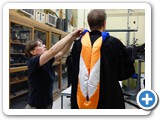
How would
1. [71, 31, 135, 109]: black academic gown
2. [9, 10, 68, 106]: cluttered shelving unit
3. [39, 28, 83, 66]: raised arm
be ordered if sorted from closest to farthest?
[71, 31, 135, 109]: black academic gown, [39, 28, 83, 66]: raised arm, [9, 10, 68, 106]: cluttered shelving unit

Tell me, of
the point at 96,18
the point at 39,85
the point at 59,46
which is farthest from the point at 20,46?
the point at 96,18

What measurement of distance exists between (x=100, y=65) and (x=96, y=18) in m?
0.25

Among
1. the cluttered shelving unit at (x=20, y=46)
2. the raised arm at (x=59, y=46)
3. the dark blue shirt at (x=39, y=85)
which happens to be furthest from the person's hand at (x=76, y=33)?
the cluttered shelving unit at (x=20, y=46)

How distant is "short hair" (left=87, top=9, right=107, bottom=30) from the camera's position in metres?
0.99

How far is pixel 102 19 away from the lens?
99 cm

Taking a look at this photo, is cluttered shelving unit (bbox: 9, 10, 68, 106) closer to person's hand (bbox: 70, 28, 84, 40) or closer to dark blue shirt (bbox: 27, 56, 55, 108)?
dark blue shirt (bbox: 27, 56, 55, 108)

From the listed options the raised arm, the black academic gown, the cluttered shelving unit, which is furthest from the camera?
the cluttered shelving unit

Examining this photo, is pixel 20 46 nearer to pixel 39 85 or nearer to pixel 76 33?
pixel 39 85

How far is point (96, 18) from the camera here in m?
0.99

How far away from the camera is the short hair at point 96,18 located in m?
0.99

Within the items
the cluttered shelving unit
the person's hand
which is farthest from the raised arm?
the cluttered shelving unit
